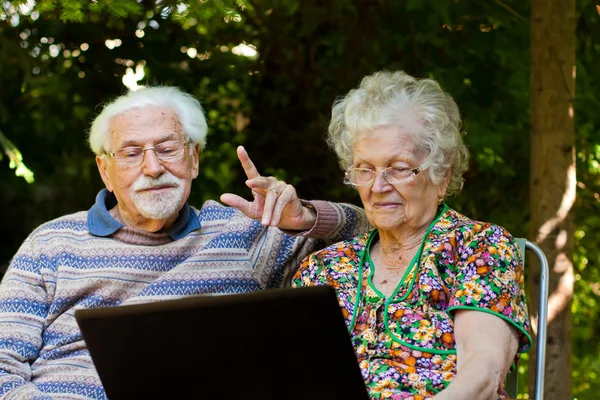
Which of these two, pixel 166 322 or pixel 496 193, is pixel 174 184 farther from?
pixel 496 193

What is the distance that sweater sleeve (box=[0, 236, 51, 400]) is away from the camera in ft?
9.24

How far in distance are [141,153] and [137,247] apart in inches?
12.1

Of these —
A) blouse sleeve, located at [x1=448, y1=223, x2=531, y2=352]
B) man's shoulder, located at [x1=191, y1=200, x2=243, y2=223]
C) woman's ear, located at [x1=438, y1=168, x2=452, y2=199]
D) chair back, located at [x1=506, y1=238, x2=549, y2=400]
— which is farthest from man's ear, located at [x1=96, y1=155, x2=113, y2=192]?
chair back, located at [x1=506, y1=238, x2=549, y2=400]

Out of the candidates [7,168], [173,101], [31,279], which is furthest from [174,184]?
[7,168]

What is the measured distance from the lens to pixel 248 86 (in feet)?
16.8

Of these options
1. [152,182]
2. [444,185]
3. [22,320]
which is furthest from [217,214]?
[444,185]

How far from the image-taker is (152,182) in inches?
119

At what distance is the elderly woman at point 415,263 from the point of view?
2434mm

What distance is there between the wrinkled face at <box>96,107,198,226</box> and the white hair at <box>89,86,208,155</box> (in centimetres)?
2

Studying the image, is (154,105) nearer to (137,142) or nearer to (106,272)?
(137,142)

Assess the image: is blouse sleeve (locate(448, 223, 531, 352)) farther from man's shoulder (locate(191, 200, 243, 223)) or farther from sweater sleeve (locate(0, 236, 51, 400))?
sweater sleeve (locate(0, 236, 51, 400))

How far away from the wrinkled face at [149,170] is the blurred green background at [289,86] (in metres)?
1.07

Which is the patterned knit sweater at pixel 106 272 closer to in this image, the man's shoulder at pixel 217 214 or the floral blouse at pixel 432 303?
the man's shoulder at pixel 217 214

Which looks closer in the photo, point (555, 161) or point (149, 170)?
point (149, 170)
